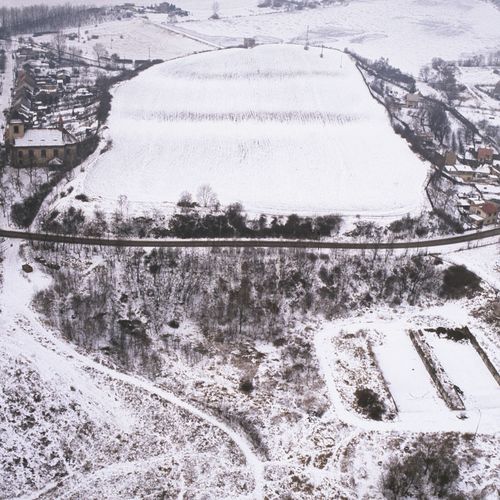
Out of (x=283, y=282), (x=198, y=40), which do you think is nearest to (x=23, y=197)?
(x=283, y=282)

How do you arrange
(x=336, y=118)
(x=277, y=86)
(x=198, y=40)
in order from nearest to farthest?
(x=336, y=118) < (x=277, y=86) < (x=198, y=40)

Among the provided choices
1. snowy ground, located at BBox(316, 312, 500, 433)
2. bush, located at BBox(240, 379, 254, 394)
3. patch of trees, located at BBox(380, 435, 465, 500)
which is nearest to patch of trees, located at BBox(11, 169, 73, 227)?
bush, located at BBox(240, 379, 254, 394)

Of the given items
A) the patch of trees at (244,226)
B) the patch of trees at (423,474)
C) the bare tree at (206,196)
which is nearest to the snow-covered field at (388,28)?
the bare tree at (206,196)

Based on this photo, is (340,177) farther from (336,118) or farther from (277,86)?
(277,86)

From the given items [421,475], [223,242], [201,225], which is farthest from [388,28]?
[421,475]

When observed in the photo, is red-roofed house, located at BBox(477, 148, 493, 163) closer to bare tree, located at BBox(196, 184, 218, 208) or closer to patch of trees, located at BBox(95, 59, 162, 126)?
bare tree, located at BBox(196, 184, 218, 208)

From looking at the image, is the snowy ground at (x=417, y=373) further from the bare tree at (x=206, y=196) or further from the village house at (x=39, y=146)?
the village house at (x=39, y=146)
